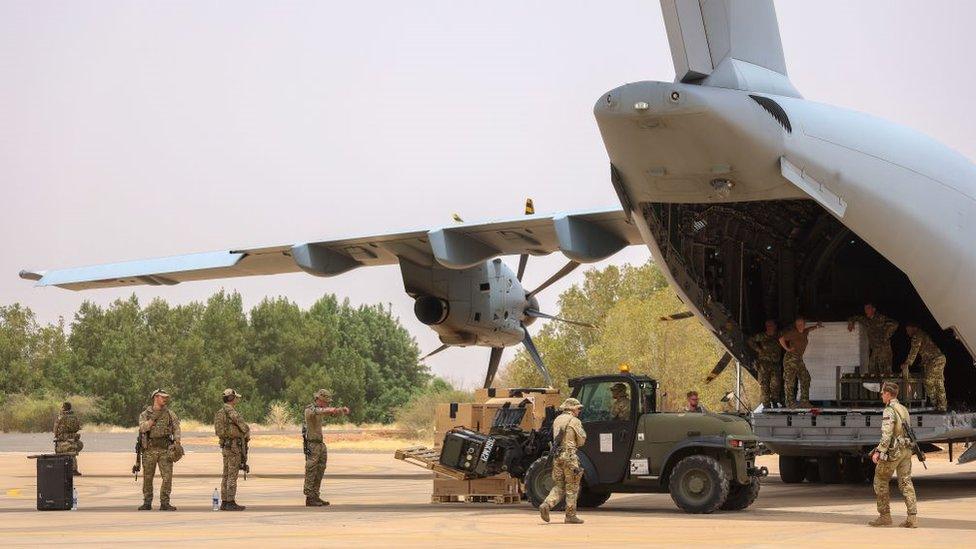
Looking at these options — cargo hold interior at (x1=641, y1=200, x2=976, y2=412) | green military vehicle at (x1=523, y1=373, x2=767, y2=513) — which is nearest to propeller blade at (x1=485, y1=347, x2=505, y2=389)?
cargo hold interior at (x1=641, y1=200, x2=976, y2=412)

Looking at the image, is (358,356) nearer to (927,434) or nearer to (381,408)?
(381,408)

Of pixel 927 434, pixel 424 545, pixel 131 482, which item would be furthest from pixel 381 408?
pixel 424 545

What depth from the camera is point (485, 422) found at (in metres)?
17.9

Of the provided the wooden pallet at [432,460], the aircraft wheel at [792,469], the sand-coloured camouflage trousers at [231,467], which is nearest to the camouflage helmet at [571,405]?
the wooden pallet at [432,460]

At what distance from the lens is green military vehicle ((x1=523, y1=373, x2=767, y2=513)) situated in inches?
587

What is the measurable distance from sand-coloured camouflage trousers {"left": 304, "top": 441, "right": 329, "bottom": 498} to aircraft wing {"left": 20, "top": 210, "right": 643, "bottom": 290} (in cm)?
466

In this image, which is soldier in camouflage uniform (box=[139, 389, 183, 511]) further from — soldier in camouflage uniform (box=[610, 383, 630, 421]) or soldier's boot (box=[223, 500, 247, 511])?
soldier in camouflage uniform (box=[610, 383, 630, 421])

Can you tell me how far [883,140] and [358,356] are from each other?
Answer: 5985 centimetres

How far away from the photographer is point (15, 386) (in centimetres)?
7088

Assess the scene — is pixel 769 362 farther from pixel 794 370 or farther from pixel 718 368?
pixel 718 368

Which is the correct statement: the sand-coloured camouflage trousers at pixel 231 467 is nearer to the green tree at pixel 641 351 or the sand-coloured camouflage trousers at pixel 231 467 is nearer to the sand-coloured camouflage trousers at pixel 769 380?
the sand-coloured camouflage trousers at pixel 769 380

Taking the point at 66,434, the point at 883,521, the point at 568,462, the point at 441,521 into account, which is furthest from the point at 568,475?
the point at 66,434

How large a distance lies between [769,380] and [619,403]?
192 inches

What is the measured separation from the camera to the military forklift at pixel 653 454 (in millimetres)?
14922
